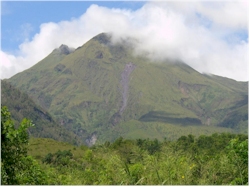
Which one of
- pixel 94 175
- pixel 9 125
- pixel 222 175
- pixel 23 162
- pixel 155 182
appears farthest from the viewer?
pixel 94 175

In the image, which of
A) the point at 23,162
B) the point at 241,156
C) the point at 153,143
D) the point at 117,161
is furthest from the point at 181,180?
the point at 153,143

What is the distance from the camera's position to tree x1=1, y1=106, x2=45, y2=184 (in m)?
8.45

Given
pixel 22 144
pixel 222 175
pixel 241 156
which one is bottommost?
pixel 222 175

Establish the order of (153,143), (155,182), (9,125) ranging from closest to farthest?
(155,182) < (9,125) < (153,143)

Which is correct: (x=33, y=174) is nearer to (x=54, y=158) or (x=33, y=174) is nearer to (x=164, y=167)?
(x=164, y=167)

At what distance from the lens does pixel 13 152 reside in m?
9.41

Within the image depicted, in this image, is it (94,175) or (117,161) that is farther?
(94,175)

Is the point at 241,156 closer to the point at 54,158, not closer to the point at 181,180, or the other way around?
the point at 181,180

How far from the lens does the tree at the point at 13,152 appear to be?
845 cm

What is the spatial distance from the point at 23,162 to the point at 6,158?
1002mm

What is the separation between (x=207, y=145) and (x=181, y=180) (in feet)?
250

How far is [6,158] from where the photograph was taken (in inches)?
361

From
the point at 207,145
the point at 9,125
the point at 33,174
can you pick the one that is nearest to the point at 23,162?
the point at 33,174

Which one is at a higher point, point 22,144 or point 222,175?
point 22,144
